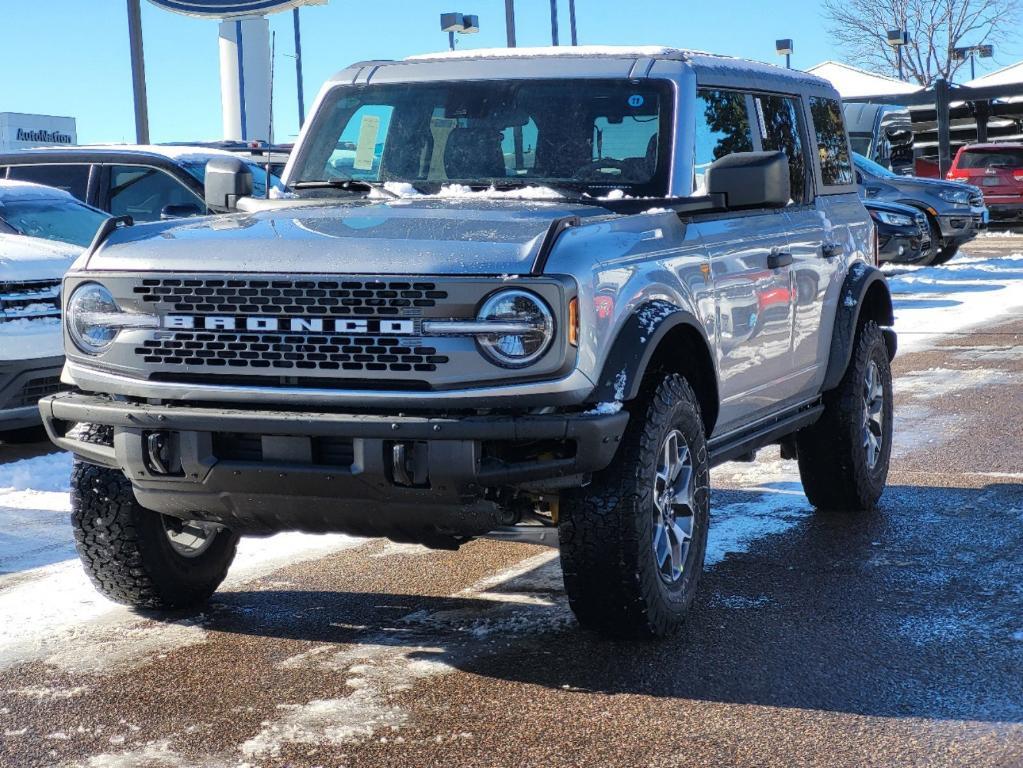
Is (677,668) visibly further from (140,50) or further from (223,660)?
(140,50)

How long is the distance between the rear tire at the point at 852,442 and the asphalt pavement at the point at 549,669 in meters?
0.25

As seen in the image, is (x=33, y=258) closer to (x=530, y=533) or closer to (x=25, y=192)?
(x=25, y=192)

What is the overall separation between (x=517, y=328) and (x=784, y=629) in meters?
1.50

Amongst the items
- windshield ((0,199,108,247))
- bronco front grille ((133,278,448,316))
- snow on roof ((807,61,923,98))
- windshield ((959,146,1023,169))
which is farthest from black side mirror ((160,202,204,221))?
snow on roof ((807,61,923,98))

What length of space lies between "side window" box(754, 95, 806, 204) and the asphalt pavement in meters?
1.50

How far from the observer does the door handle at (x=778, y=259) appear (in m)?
5.86

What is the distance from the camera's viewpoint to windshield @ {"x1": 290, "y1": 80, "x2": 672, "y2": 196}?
5512 mm

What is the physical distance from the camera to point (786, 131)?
6.55 meters

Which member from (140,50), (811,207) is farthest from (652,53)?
(140,50)

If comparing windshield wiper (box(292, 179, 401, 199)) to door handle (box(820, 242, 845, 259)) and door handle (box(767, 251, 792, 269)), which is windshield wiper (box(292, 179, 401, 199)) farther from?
door handle (box(820, 242, 845, 259))

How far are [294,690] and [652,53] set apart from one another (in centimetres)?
277

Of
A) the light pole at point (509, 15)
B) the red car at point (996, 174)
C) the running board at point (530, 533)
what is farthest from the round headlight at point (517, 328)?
the red car at point (996, 174)

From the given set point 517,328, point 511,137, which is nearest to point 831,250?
point 511,137

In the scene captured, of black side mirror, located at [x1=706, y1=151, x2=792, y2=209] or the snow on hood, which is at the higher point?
black side mirror, located at [x1=706, y1=151, x2=792, y2=209]
